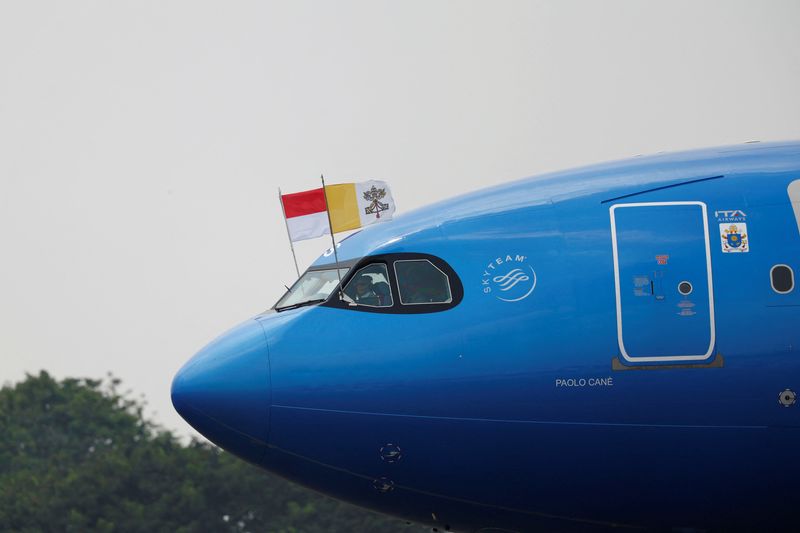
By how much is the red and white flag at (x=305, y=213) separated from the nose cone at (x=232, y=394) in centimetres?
286

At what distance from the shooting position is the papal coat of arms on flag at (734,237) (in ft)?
53.4

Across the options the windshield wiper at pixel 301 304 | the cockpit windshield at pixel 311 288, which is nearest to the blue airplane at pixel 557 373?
the windshield wiper at pixel 301 304

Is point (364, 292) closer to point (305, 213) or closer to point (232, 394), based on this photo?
point (232, 394)

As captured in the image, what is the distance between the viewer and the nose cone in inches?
637

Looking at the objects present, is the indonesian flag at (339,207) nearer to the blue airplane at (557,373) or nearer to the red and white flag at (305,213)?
the red and white flag at (305,213)

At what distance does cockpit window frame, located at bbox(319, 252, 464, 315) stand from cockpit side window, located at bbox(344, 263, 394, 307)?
0.15 feet

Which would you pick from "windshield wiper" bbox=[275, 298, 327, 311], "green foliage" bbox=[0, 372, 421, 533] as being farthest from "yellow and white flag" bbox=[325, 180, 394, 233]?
"green foliage" bbox=[0, 372, 421, 533]

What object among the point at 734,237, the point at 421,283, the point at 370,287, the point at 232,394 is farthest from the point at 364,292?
the point at 734,237

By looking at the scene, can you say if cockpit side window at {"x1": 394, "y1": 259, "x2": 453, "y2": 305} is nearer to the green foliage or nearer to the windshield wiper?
the windshield wiper

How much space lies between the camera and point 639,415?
1584 cm

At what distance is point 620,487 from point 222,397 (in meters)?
4.60

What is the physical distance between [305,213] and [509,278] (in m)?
4.02

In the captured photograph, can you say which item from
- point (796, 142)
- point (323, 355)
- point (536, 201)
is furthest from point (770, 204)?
point (323, 355)

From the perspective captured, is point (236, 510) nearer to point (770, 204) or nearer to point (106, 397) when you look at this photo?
point (106, 397)
